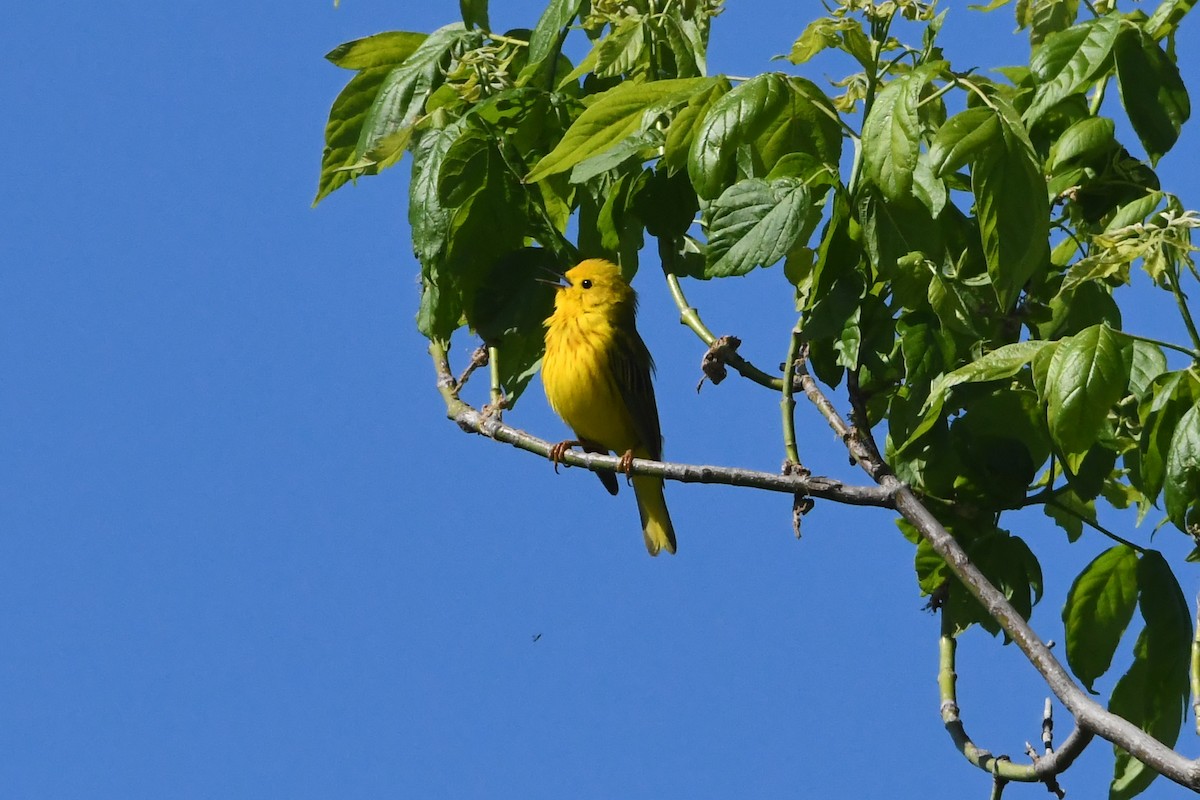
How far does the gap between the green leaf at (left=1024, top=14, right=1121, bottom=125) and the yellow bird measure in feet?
12.4

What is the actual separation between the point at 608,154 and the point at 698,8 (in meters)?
0.63

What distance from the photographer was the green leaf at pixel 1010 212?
2.79 meters

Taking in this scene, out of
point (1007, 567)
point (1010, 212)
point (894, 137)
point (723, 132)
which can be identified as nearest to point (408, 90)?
point (723, 132)

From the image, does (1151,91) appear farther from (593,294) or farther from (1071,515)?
(593,294)

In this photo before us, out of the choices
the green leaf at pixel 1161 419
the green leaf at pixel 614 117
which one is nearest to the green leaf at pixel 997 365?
the green leaf at pixel 1161 419

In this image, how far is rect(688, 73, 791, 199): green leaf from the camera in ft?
9.98

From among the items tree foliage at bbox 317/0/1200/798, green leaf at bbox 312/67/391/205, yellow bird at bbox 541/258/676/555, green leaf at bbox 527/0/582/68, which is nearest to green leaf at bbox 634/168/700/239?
tree foliage at bbox 317/0/1200/798

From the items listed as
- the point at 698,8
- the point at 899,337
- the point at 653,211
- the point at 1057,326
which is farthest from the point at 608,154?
the point at 1057,326

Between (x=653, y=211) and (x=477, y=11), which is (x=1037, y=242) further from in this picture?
(x=477, y=11)

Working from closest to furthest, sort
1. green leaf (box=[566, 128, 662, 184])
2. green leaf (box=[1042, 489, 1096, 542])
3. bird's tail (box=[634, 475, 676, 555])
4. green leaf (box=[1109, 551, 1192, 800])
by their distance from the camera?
green leaf (box=[566, 128, 662, 184]), green leaf (box=[1109, 551, 1192, 800]), green leaf (box=[1042, 489, 1096, 542]), bird's tail (box=[634, 475, 676, 555])

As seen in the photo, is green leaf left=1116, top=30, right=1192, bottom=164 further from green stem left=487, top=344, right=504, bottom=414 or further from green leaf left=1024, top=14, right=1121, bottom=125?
green stem left=487, top=344, right=504, bottom=414

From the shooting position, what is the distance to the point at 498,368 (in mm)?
4352

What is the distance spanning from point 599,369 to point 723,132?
3.91 m

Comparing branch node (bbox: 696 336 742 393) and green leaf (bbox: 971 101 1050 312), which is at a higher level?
branch node (bbox: 696 336 742 393)
